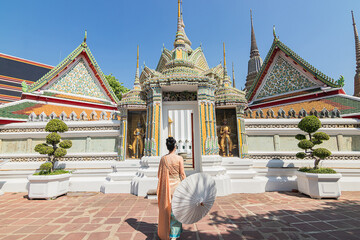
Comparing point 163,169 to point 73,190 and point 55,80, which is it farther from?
point 55,80

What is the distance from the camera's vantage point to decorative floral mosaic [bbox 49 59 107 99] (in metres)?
11.1

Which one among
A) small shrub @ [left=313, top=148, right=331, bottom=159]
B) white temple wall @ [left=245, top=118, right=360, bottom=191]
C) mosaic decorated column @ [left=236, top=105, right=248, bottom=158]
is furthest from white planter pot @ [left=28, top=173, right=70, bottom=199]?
small shrub @ [left=313, top=148, right=331, bottom=159]

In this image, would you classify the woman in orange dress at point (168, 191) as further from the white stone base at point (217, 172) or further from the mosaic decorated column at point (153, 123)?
the mosaic decorated column at point (153, 123)

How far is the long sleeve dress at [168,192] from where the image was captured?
2.67 metres

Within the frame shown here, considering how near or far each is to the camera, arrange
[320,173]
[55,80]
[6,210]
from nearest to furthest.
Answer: [6,210]
[320,173]
[55,80]

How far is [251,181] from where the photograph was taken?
5980mm

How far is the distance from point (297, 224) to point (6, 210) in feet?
21.8

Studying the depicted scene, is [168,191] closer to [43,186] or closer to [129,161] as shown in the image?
[129,161]

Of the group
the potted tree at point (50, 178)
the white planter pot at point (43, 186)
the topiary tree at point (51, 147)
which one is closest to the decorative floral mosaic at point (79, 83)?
the topiary tree at point (51, 147)

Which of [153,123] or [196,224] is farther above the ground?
[153,123]

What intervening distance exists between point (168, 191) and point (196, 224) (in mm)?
1254

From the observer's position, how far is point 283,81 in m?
11.1

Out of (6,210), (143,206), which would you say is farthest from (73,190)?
(143,206)

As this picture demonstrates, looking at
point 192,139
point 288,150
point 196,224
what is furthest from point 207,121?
point 288,150
